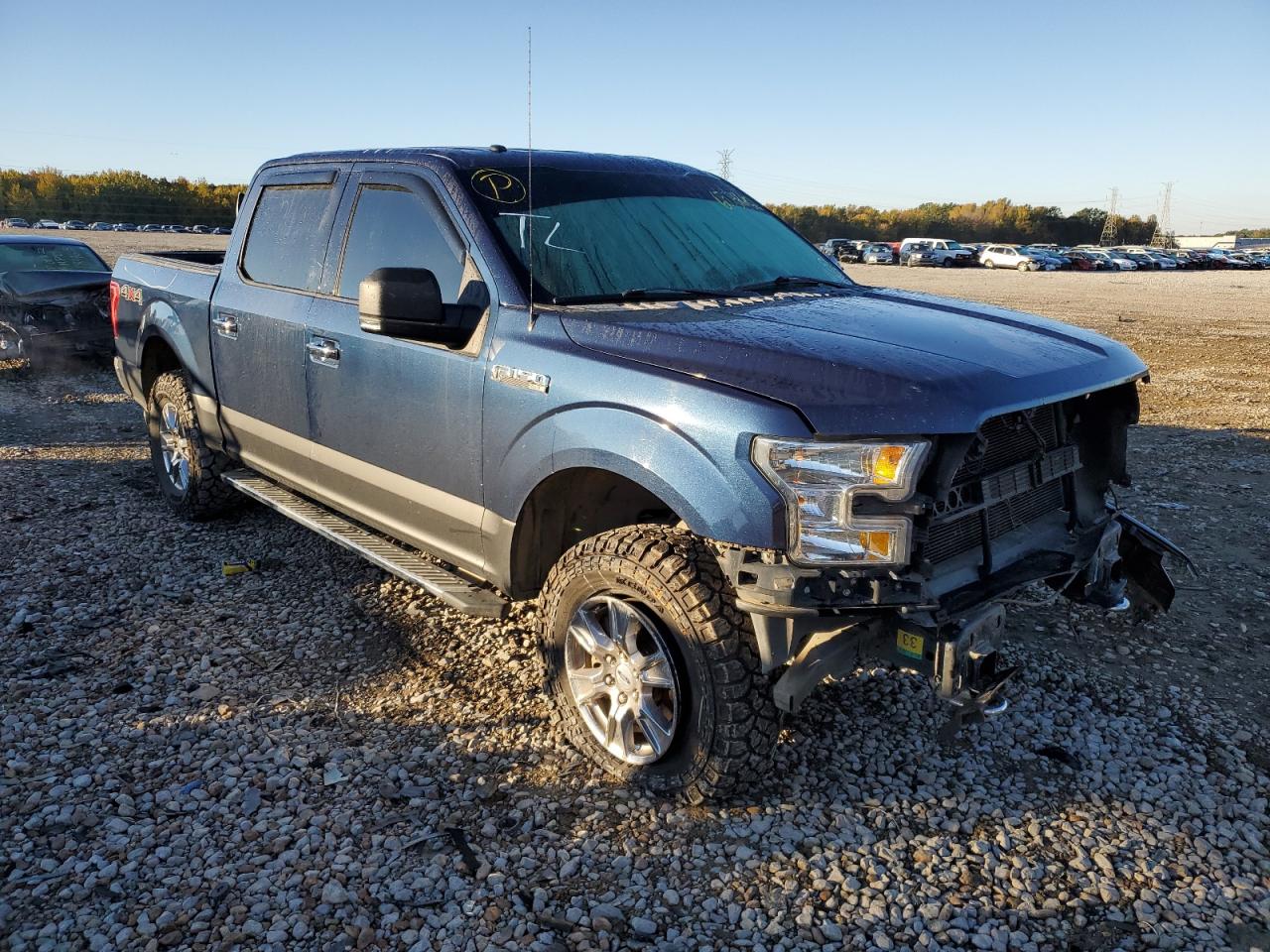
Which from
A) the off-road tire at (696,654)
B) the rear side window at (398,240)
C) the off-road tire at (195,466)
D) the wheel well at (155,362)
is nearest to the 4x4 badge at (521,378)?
the rear side window at (398,240)

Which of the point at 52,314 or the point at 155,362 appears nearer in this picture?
the point at 155,362

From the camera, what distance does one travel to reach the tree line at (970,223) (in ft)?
257

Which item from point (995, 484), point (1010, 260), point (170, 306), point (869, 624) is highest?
point (1010, 260)

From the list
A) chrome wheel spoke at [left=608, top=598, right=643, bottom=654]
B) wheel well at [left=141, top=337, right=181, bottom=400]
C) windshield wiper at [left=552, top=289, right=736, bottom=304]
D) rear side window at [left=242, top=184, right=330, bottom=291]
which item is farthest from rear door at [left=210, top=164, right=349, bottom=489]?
chrome wheel spoke at [left=608, top=598, right=643, bottom=654]

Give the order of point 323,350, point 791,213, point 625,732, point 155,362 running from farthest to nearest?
1. point 791,213
2. point 155,362
3. point 323,350
4. point 625,732

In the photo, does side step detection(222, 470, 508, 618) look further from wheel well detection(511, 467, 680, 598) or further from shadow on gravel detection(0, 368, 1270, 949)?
shadow on gravel detection(0, 368, 1270, 949)

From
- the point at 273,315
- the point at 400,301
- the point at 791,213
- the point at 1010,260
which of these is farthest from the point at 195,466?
the point at 791,213

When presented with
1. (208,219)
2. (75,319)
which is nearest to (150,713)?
(75,319)

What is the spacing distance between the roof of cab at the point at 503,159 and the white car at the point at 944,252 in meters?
45.8

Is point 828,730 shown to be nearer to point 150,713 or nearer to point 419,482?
point 419,482

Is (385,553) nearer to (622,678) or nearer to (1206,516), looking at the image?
(622,678)

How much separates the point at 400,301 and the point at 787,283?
5.35ft

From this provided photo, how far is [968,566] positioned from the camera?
9.26ft

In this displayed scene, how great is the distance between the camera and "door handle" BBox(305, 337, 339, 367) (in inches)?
154
